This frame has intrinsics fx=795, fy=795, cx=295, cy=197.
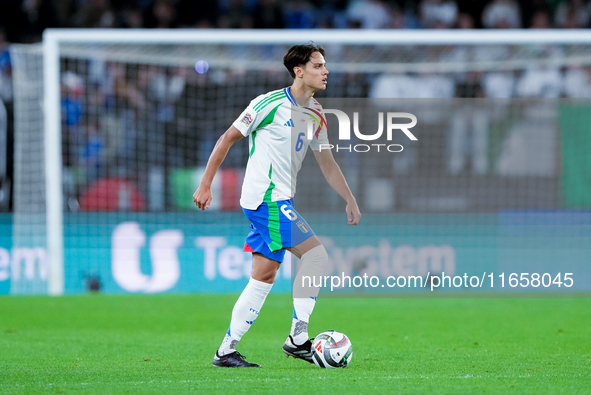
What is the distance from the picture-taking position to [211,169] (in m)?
4.84

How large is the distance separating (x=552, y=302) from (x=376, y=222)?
2.64 m

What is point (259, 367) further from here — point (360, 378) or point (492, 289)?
point (492, 289)

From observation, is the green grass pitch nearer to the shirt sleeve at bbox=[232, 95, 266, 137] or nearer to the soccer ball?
the soccer ball

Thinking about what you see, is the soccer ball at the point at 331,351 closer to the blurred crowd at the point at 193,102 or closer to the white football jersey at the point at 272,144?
the white football jersey at the point at 272,144

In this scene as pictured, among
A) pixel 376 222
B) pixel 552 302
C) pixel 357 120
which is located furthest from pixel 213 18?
pixel 552 302

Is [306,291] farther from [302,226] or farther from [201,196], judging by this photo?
[201,196]

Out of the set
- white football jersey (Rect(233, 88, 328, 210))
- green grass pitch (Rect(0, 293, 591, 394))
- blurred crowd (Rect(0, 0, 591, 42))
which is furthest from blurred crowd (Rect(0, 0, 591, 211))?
white football jersey (Rect(233, 88, 328, 210))

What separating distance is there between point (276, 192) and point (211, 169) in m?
0.44

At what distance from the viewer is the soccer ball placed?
4973 mm

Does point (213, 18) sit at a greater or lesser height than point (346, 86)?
greater

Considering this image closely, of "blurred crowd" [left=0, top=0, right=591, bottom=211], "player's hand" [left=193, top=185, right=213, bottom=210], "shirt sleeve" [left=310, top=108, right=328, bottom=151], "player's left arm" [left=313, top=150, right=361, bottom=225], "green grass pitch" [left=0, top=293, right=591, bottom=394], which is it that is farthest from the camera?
"blurred crowd" [left=0, top=0, right=591, bottom=211]

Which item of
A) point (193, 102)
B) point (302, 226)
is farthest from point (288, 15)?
point (302, 226)

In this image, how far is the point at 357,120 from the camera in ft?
36.9

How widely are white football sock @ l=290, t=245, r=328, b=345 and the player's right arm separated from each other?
0.72 metres
